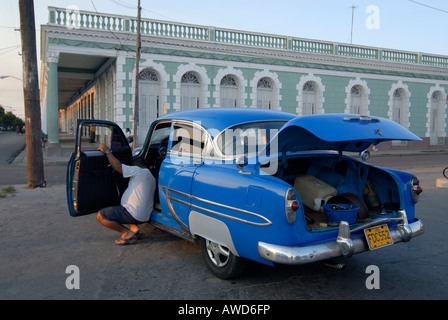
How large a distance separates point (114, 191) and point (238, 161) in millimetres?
2529

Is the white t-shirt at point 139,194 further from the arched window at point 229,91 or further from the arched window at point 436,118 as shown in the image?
the arched window at point 436,118

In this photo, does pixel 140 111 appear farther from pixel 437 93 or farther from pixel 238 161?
pixel 437 93

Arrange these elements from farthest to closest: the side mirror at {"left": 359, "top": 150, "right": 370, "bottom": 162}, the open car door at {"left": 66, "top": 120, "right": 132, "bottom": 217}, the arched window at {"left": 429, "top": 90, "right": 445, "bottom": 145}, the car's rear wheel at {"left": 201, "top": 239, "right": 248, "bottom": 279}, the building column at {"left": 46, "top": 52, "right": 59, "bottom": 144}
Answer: the arched window at {"left": 429, "top": 90, "right": 445, "bottom": 145}, the building column at {"left": 46, "top": 52, "right": 59, "bottom": 144}, the open car door at {"left": 66, "top": 120, "right": 132, "bottom": 217}, the side mirror at {"left": 359, "top": 150, "right": 370, "bottom": 162}, the car's rear wheel at {"left": 201, "top": 239, "right": 248, "bottom": 279}

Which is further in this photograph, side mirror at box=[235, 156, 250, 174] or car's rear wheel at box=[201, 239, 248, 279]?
car's rear wheel at box=[201, 239, 248, 279]

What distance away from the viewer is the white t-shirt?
4891 millimetres

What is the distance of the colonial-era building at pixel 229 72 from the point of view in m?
18.8

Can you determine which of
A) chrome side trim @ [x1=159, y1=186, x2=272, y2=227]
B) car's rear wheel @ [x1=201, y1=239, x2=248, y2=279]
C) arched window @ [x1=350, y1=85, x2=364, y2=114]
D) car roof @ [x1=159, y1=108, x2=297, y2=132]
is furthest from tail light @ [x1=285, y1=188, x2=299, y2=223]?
arched window @ [x1=350, y1=85, x2=364, y2=114]

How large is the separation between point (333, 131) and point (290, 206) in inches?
32.8

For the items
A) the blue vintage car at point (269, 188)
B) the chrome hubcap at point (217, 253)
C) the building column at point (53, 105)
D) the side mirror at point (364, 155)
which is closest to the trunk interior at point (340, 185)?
the blue vintage car at point (269, 188)

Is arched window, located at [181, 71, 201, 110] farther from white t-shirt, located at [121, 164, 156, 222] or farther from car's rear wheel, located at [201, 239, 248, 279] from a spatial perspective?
car's rear wheel, located at [201, 239, 248, 279]

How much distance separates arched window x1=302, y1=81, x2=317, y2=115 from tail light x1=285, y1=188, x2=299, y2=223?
2101 centimetres

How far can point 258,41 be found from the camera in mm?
21688

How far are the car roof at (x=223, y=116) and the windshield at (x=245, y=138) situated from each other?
0.22ft
